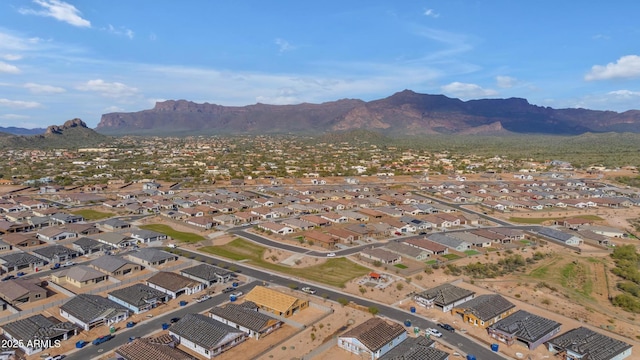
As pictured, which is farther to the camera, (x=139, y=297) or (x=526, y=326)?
(x=139, y=297)

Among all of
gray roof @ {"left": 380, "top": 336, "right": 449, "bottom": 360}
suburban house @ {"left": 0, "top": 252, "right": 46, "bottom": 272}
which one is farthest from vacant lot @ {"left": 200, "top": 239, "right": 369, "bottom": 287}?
suburban house @ {"left": 0, "top": 252, "right": 46, "bottom": 272}

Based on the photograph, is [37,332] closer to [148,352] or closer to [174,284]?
[148,352]

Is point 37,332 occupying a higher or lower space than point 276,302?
higher

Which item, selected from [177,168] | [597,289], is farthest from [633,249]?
[177,168]

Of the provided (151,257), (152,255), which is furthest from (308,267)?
(152,255)

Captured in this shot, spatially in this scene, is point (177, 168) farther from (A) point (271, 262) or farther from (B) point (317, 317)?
(B) point (317, 317)

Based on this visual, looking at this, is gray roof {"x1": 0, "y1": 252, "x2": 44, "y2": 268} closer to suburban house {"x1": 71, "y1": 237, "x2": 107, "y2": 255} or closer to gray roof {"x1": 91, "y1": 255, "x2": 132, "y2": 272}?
suburban house {"x1": 71, "y1": 237, "x2": 107, "y2": 255}
